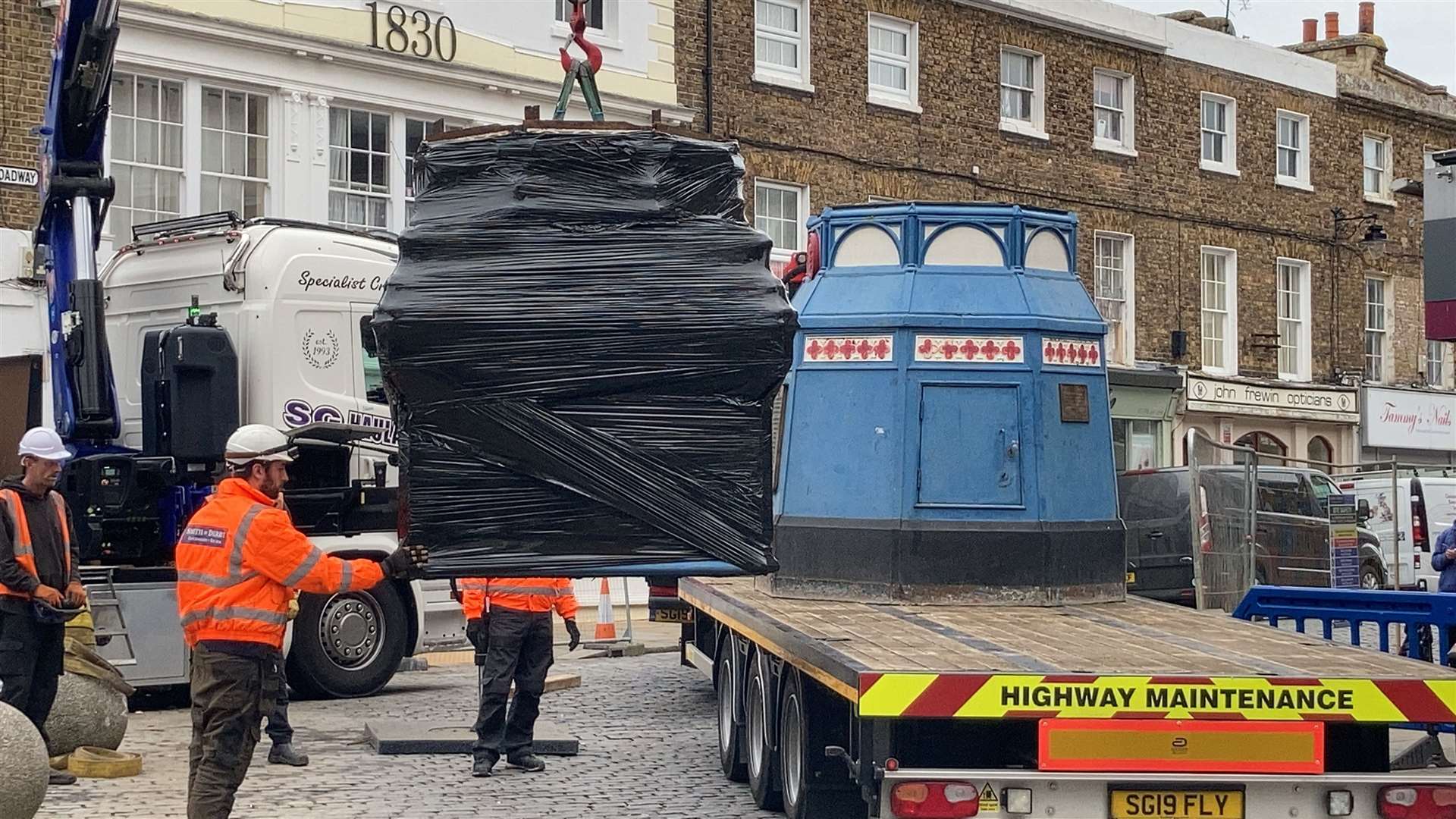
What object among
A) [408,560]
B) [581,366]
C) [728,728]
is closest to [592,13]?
[728,728]

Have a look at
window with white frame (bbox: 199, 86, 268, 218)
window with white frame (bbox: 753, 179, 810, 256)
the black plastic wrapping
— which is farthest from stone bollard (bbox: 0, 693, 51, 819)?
window with white frame (bbox: 753, 179, 810, 256)

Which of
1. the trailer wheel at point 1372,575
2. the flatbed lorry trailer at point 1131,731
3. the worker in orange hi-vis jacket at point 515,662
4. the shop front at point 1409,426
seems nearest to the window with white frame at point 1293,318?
the shop front at point 1409,426

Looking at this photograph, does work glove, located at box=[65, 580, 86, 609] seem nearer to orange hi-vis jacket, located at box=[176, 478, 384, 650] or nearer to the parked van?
orange hi-vis jacket, located at box=[176, 478, 384, 650]

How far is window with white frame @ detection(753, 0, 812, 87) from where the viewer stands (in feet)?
82.6

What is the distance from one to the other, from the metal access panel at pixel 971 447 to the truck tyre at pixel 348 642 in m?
5.21

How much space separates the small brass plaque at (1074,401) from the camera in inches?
406

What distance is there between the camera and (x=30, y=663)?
32.5ft

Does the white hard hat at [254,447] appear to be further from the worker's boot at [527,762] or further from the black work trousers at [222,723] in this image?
the worker's boot at [527,762]

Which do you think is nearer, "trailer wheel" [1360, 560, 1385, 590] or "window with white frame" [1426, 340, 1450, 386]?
"trailer wheel" [1360, 560, 1385, 590]

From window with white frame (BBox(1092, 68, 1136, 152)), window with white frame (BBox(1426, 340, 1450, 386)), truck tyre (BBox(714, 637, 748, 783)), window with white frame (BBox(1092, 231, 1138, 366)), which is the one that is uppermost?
window with white frame (BBox(1092, 68, 1136, 152))

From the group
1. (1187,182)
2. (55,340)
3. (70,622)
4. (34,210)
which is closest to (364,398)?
(55,340)

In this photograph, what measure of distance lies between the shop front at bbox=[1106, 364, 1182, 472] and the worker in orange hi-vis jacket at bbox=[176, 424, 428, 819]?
2240 cm

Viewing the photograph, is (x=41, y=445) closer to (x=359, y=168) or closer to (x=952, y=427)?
(x=952, y=427)

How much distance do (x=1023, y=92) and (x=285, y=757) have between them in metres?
20.1
